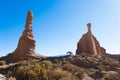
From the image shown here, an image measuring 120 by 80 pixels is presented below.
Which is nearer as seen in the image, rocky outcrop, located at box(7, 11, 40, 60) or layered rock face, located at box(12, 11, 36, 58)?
rocky outcrop, located at box(7, 11, 40, 60)

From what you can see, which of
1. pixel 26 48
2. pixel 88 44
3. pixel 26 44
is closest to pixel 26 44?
pixel 26 44

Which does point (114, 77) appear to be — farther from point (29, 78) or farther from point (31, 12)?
point (31, 12)

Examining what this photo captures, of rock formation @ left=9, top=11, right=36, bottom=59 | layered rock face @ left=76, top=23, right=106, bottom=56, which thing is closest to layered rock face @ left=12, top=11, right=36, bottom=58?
rock formation @ left=9, top=11, right=36, bottom=59

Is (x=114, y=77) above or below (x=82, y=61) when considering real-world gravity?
below

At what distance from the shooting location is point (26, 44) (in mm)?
53875

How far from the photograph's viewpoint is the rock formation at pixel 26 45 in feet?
170

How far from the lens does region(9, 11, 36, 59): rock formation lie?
51.9 meters

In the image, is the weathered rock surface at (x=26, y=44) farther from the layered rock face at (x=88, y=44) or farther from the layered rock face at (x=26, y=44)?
the layered rock face at (x=88, y=44)

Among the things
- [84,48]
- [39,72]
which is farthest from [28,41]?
[39,72]

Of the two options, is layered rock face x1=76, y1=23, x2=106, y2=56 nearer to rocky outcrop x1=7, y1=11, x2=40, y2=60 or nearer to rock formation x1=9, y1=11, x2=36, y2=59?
rocky outcrop x1=7, y1=11, x2=40, y2=60

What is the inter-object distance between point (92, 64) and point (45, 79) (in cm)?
2237

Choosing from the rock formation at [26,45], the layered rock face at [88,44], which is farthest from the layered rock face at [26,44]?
the layered rock face at [88,44]

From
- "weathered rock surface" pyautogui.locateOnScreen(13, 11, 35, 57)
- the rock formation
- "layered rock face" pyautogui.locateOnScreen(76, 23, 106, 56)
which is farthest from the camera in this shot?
"layered rock face" pyautogui.locateOnScreen(76, 23, 106, 56)

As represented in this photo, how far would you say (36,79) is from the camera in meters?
20.0
